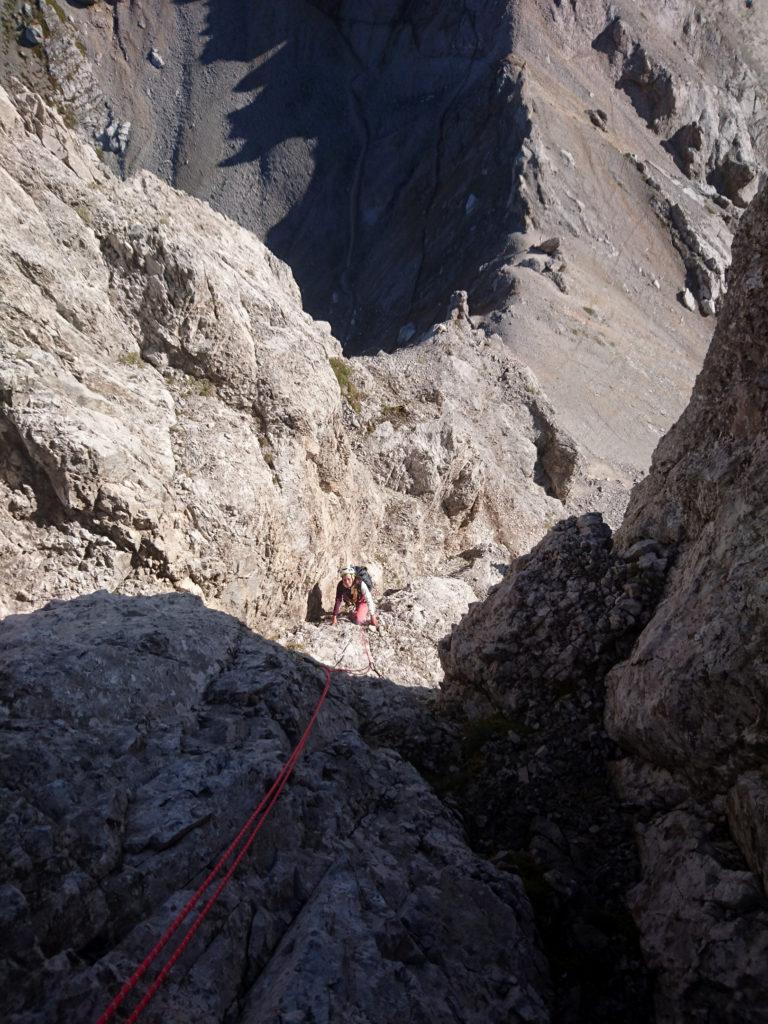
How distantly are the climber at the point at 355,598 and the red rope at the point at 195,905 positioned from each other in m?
7.46

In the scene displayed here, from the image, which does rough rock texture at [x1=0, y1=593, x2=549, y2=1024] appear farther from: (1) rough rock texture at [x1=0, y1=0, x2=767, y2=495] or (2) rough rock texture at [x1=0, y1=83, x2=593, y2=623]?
(1) rough rock texture at [x1=0, y1=0, x2=767, y2=495]

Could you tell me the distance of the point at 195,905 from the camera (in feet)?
16.4

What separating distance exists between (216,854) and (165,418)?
311 inches

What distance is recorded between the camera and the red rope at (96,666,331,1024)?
170 inches

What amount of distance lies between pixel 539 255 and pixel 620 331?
8755mm

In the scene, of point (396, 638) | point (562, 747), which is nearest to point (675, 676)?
point (562, 747)

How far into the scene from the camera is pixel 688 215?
6431 cm

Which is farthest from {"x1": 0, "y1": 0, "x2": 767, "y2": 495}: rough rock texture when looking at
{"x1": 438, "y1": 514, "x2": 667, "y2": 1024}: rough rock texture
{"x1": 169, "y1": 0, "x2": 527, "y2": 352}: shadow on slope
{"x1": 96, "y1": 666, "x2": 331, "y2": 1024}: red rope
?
{"x1": 96, "y1": 666, "x2": 331, "y2": 1024}: red rope

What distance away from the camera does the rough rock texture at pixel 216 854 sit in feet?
14.9

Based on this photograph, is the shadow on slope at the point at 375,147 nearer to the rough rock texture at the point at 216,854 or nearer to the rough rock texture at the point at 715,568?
the rough rock texture at the point at 715,568

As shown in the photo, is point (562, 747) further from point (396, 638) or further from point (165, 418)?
point (165, 418)

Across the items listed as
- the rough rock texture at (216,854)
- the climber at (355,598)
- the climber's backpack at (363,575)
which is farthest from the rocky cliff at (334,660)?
the climber's backpack at (363,575)

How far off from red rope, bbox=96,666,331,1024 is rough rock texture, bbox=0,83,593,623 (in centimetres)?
492

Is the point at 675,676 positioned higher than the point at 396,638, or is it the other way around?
the point at 675,676
